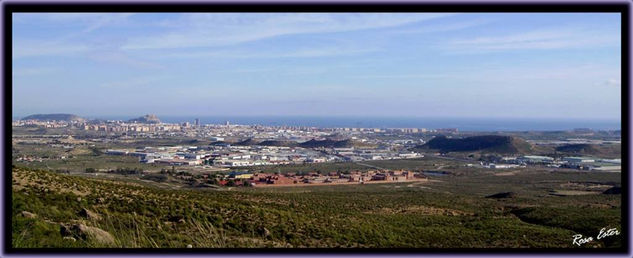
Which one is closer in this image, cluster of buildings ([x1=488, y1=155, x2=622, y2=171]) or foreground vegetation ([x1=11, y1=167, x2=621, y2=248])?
foreground vegetation ([x1=11, y1=167, x2=621, y2=248])

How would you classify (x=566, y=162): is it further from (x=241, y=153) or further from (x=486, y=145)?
(x=241, y=153)

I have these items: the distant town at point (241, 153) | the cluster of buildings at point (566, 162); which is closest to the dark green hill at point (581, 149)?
the distant town at point (241, 153)

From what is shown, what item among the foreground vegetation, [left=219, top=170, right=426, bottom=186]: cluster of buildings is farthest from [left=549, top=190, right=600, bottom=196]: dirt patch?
the foreground vegetation

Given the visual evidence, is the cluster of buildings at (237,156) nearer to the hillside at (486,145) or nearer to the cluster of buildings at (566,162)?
the hillside at (486,145)

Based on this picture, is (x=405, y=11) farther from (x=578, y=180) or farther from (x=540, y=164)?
(x=540, y=164)

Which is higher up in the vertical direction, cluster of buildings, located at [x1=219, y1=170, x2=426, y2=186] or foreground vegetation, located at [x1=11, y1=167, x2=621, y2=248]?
foreground vegetation, located at [x1=11, y1=167, x2=621, y2=248]

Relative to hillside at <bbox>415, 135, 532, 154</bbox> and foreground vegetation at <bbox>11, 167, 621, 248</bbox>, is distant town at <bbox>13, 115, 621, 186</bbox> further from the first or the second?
foreground vegetation at <bbox>11, 167, 621, 248</bbox>

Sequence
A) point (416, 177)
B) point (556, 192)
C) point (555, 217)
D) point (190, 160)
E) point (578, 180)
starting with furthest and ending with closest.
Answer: point (190, 160) → point (416, 177) → point (578, 180) → point (556, 192) → point (555, 217)

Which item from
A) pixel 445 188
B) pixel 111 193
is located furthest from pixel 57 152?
pixel 111 193
